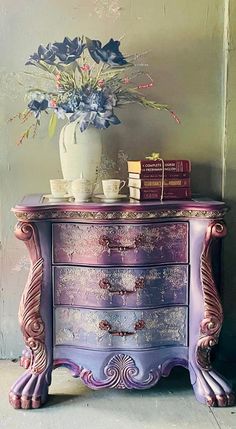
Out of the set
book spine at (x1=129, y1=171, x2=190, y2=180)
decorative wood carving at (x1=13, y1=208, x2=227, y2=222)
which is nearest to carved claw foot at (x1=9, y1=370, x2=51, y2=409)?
decorative wood carving at (x1=13, y1=208, x2=227, y2=222)

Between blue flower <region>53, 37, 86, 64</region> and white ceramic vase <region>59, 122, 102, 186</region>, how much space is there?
0.27 meters

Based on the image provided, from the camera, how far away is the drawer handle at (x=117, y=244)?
2.00 meters

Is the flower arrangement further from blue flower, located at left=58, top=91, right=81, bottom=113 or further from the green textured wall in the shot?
the green textured wall

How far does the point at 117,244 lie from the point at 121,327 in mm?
324

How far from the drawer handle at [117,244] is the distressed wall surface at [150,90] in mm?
554

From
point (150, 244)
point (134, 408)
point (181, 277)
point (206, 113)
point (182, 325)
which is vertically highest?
point (206, 113)

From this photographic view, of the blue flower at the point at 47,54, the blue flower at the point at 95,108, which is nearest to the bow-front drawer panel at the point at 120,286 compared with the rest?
the blue flower at the point at 95,108

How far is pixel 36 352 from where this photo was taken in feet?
6.71

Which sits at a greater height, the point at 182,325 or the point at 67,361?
the point at 182,325

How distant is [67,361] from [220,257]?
0.86 metres

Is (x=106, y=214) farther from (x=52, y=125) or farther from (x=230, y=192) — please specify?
(x=230, y=192)

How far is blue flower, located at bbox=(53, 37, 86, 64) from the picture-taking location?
206cm

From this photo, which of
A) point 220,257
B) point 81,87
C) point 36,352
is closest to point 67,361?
point 36,352

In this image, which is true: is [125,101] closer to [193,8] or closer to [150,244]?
[193,8]
